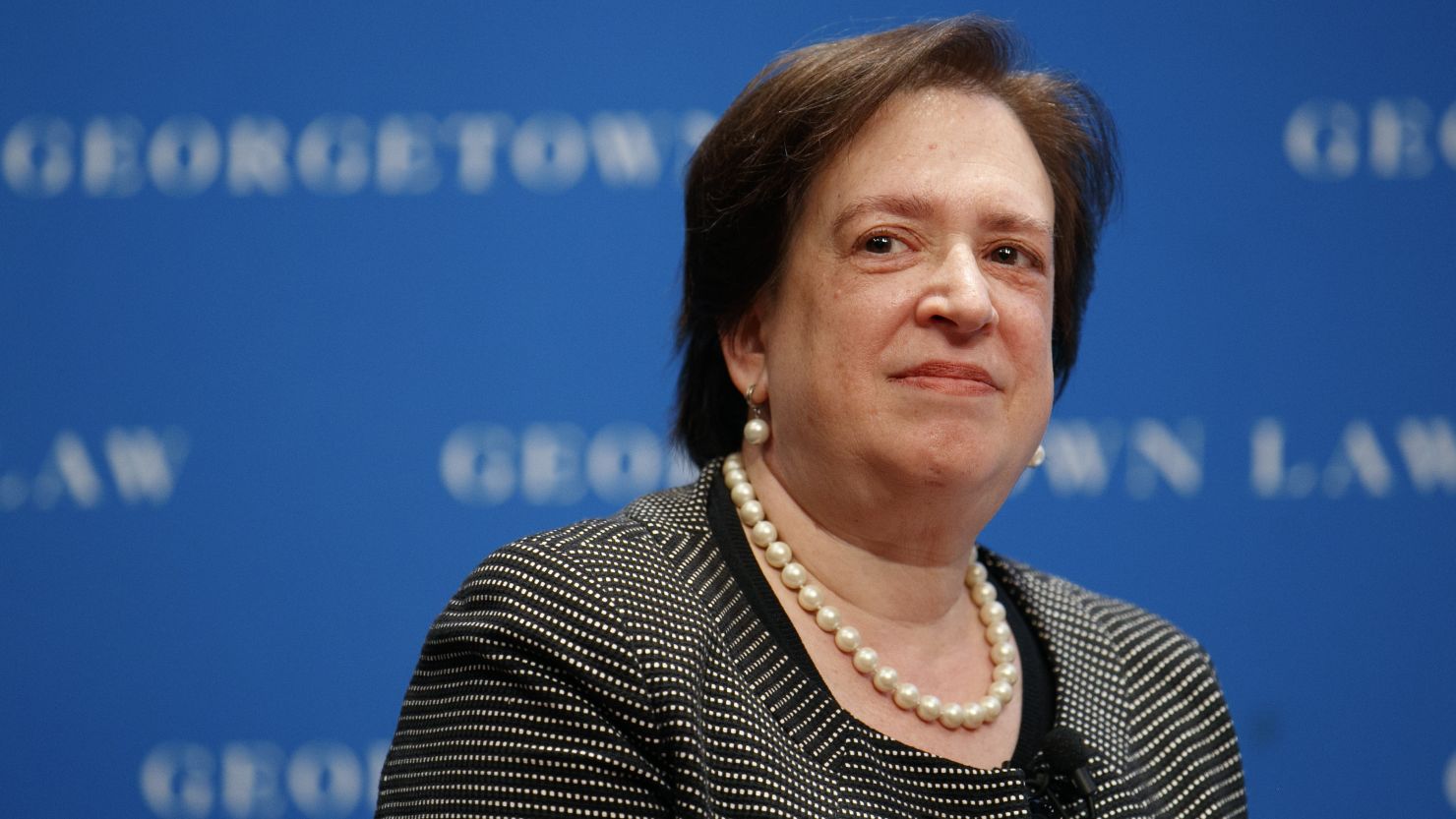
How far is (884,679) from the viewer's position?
5.10ft

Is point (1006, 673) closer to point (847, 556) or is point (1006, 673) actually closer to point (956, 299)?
point (847, 556)

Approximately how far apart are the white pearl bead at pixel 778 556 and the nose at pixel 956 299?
0.29 m

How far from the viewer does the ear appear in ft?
5.54

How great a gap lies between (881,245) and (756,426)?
0.25 metres

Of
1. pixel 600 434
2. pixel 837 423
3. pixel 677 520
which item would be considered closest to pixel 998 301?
pixel 837 423

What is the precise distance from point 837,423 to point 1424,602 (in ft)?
5.06

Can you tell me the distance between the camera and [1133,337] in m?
2.59

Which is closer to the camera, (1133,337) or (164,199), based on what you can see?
(164,199)

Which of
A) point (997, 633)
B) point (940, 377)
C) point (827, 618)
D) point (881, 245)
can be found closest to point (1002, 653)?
point (997, 633)

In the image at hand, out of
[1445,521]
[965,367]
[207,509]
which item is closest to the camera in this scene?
[965,367]

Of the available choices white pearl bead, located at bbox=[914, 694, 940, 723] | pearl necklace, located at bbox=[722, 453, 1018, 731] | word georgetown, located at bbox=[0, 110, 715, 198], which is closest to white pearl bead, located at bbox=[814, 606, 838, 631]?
pearl necklace, located at bbox=[722, 453, 1018, 731]

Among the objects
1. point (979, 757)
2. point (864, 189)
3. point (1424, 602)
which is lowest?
point (1424, 602)

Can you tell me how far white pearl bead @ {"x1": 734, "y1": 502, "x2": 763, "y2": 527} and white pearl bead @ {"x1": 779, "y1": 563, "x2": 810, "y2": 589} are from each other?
69 millimetres

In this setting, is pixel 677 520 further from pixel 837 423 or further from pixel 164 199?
pixel 164 199
